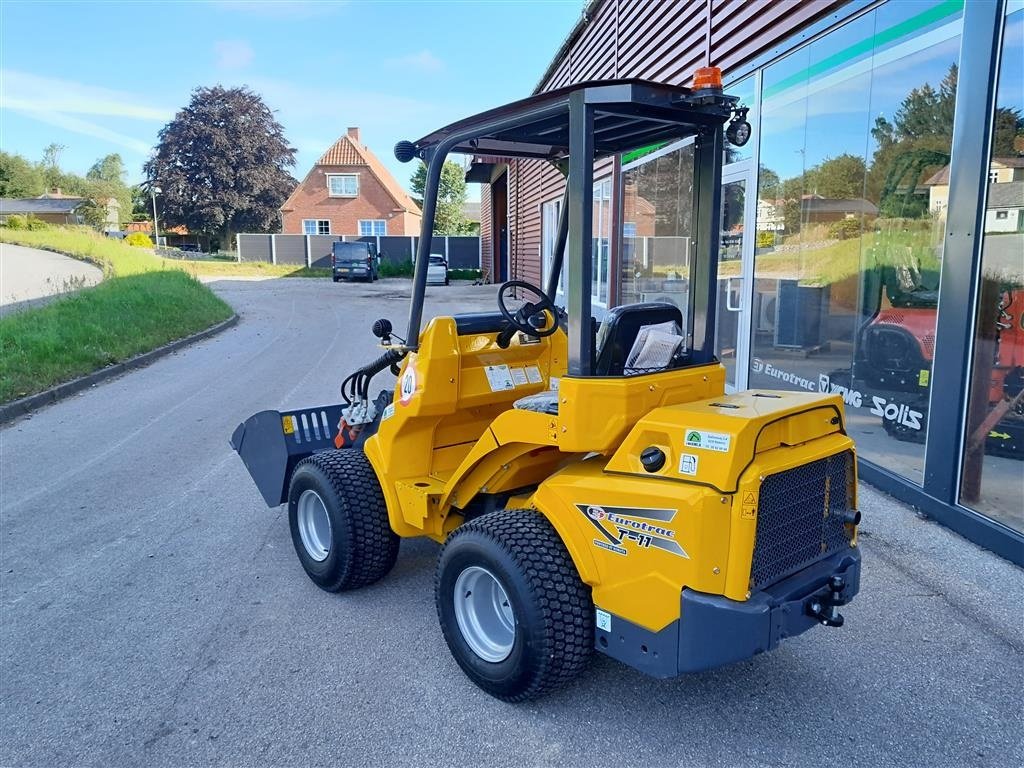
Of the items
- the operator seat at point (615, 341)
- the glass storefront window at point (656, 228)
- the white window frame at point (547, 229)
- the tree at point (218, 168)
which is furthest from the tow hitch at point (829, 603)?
the tree at point (218, 168)

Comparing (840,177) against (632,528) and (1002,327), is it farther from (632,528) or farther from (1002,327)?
(632,528)

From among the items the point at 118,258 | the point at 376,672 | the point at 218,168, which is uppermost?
the point at 218,168

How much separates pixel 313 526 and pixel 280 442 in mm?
657

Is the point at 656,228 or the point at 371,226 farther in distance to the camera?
the point at 371,226

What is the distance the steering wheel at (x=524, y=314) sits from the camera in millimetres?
3416

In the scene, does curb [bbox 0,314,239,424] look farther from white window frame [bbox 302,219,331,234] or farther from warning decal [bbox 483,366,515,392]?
white window frame [bbox 302,219,331,234]

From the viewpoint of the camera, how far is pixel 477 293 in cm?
2530

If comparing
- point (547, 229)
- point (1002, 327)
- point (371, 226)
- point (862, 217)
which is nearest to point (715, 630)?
point (1002, 327)

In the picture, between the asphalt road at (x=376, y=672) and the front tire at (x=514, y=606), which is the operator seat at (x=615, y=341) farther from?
the asphalt road at (x=376, y=672)

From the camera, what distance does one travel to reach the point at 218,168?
53.7 meters

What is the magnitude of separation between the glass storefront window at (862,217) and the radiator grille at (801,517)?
2.43m

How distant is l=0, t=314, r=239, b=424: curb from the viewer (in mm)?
8072

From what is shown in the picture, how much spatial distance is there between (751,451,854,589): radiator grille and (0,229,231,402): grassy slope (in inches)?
334

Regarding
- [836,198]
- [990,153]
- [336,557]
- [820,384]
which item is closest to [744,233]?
[836,198]
